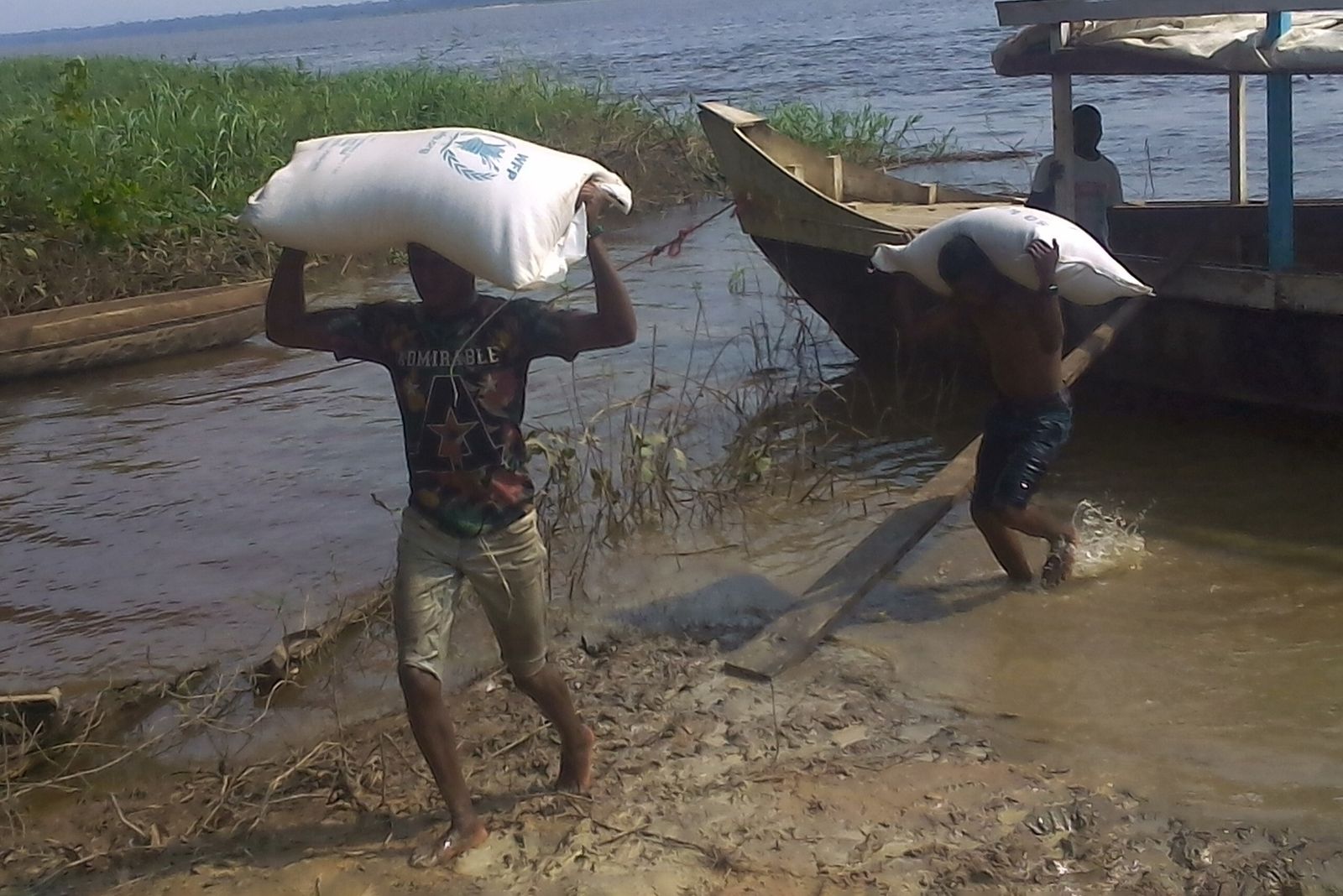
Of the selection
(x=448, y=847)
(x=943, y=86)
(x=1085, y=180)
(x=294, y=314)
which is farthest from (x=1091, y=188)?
(x=943, y=86)

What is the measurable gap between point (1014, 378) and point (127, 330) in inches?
257

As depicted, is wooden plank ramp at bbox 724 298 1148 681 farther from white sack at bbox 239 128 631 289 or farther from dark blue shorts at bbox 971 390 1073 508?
white sack at bbox 239 128 631 289

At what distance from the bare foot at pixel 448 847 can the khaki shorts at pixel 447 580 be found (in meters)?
0.37

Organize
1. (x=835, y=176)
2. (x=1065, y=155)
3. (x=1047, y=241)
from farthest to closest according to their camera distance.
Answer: (x=835, y=176)
(x=1065, y=155)
(x=1047, y=241)

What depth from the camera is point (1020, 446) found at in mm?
4387

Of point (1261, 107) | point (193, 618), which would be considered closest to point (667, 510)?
point (193, 618)

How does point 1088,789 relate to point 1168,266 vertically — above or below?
below

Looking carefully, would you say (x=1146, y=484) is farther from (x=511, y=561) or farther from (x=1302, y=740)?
(x=511, y=561)

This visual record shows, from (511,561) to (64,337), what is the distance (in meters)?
6.83

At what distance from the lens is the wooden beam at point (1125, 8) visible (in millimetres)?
4801

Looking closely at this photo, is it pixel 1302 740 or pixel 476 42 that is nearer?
pixel 1302 740

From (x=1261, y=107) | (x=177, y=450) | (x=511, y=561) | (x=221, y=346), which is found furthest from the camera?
(x=1261, y=107)

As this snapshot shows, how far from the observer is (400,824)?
3.28 meters

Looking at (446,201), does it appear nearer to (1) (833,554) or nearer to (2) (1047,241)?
(2) (1047,241)
